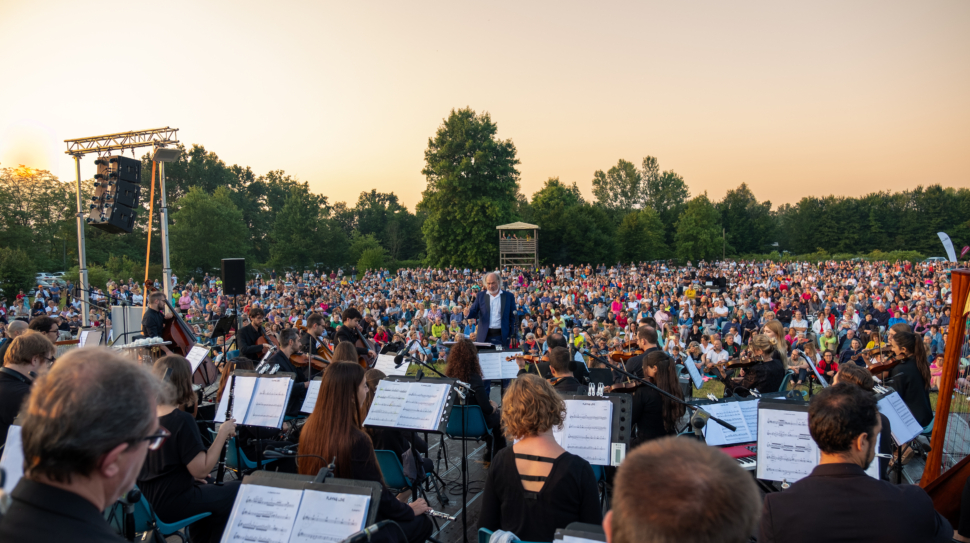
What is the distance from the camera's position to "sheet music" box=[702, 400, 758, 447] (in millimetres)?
4094

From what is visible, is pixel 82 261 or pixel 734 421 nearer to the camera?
pixel 734 421

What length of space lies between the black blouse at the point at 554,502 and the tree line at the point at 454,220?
32.0 m

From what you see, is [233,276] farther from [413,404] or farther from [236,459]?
[413,404]

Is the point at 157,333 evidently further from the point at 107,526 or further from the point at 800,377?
the point at 800,377

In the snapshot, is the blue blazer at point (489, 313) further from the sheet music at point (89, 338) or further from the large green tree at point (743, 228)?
the large green tree at point (743, 228)

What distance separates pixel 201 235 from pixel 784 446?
150 ft

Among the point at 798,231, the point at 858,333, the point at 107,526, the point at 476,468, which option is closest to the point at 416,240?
the point at 798,231

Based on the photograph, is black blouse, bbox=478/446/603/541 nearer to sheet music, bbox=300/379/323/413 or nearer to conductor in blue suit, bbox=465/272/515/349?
sheet music, bbox=300/379/323/413

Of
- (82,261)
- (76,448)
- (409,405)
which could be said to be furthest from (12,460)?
(82,261)

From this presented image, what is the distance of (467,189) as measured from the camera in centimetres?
3962

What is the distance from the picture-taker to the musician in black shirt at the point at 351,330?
7830 millimetres

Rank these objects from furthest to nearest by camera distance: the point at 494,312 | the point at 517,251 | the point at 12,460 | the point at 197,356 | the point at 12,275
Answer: the point at 517,251 < the point at 12,275 < the point at 494,312 < the point at 197,356 < the point at 12,460

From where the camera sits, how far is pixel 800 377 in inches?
376

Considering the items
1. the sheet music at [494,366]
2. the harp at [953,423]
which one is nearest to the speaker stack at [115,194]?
the sheet music at [494,366]
